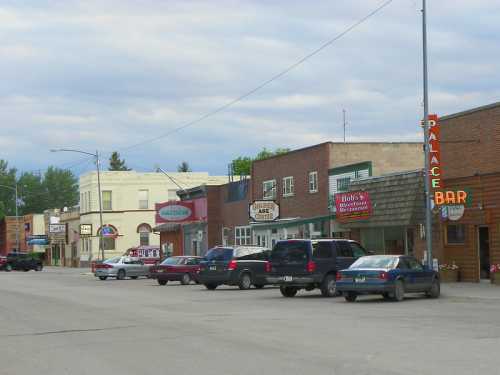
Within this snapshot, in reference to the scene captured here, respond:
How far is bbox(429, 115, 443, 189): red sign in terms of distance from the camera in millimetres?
34062

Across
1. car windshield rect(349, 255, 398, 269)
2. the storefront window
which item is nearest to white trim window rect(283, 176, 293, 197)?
the storefront window

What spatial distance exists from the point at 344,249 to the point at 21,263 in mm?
54913

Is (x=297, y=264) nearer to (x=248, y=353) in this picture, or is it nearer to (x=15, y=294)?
(x=15, y=294)

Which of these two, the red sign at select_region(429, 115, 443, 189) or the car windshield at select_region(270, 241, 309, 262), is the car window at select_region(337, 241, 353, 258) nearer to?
the car windshield at select_region(270, 241, 309, 262)

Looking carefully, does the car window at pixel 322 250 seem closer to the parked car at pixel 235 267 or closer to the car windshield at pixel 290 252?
the car windshield at pixel 290 252

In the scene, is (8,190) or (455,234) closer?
(455,234)

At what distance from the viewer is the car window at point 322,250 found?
29.9 meters

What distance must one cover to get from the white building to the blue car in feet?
209

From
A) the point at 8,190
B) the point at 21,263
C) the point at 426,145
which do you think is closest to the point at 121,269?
the point at 426,145

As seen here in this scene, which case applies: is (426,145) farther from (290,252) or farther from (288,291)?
(288,291)

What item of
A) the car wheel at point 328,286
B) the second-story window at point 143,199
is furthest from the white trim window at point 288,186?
the second-story window at point 143,199

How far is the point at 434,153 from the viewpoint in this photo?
34.3 meters

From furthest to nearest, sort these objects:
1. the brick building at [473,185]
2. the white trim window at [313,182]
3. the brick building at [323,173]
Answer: the white trim window at [313,182]
the brick building at [323,173]
the brick building at [473,185]

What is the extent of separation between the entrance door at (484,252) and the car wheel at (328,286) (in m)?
7.91
